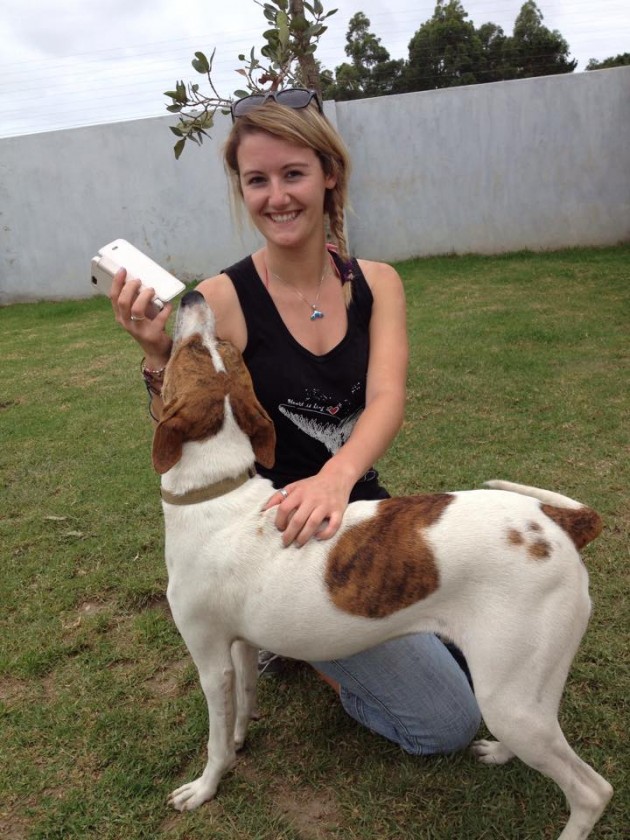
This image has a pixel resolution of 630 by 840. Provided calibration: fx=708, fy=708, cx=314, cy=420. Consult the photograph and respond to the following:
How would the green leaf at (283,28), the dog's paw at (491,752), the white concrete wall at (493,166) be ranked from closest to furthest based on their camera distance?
the dog's paw at (491,752) → the green leaf at (283,28) → the white concrete wall at (493,166)

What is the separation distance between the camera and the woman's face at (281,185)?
2644mm

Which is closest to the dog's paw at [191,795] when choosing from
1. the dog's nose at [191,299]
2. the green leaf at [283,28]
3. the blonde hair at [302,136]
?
the dog's nose at [191,299]

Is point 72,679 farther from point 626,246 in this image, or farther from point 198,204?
point 626,246

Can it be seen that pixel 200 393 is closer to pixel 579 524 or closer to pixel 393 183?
pixel 579 524

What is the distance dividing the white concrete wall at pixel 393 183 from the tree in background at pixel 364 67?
1783 centimetres

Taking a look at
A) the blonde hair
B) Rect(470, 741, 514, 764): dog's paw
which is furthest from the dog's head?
Rect(470, 741, 514, 764): dog's paw

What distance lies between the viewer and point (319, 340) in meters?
2.89

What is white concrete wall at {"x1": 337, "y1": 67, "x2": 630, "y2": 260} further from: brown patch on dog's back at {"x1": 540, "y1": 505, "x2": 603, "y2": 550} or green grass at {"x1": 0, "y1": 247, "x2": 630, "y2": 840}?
brown patch on dog's back at {"x1": 540, "y1": 505, "x2": 603, "y2": 550}

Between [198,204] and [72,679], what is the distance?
11.6 meters

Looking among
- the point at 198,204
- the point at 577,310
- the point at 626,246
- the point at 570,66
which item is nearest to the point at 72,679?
the point at 577,310

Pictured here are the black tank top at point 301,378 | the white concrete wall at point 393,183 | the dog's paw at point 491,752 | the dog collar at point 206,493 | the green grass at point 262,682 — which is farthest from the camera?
the white concrete wall at point 393,183

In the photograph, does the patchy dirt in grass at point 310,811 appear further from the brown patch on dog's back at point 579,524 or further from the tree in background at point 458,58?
the tree in background at point 458,58

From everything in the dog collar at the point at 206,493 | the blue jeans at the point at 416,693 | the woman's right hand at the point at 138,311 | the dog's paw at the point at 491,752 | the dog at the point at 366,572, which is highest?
the woman's right hand at the point at 138,311

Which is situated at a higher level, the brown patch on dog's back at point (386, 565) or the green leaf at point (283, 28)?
the green leaf at point (283, 28)
